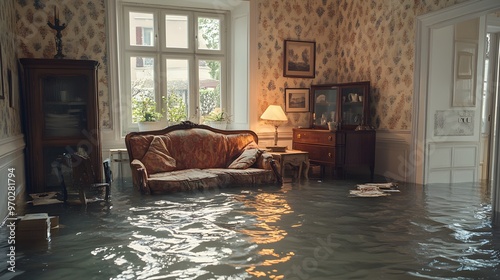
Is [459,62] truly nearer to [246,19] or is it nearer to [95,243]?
[246,19]

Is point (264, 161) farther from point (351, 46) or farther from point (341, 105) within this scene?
point (351, 46)

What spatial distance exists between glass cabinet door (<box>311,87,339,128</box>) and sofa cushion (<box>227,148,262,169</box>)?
1691 millimetres

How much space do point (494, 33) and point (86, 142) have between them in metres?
6.62

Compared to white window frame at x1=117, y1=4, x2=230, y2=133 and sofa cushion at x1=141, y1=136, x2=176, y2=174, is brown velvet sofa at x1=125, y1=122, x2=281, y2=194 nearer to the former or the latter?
sofa cushion at x1=141, y1=136, x2=176, y2=174

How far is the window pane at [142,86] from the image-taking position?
6.87 meters

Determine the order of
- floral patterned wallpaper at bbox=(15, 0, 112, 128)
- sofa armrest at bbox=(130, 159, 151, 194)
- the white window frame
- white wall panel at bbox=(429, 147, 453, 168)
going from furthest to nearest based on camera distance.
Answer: the white window frame, white wall panel at bbox=(429, 147, 453, 168), floral patterned wallpaper at bbox=(15, 0, 112, 128), sofa armrest at bbox=(130, 159, 151, 194)

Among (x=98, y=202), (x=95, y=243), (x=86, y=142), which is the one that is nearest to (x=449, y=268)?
(x=95, y=243)

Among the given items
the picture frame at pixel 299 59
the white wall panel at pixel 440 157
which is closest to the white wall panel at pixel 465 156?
the white wall panel at pixel 440 157

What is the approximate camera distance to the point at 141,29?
6.88 metres

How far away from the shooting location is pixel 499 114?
419 cm

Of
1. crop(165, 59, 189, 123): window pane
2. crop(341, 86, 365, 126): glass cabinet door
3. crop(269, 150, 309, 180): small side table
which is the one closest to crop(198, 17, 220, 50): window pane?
crop(165, 59, 189, 123): window pane

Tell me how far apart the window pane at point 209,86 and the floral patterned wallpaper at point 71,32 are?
5.58ft

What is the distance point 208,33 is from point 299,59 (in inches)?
67.6

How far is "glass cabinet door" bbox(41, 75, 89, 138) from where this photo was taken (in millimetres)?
5535
